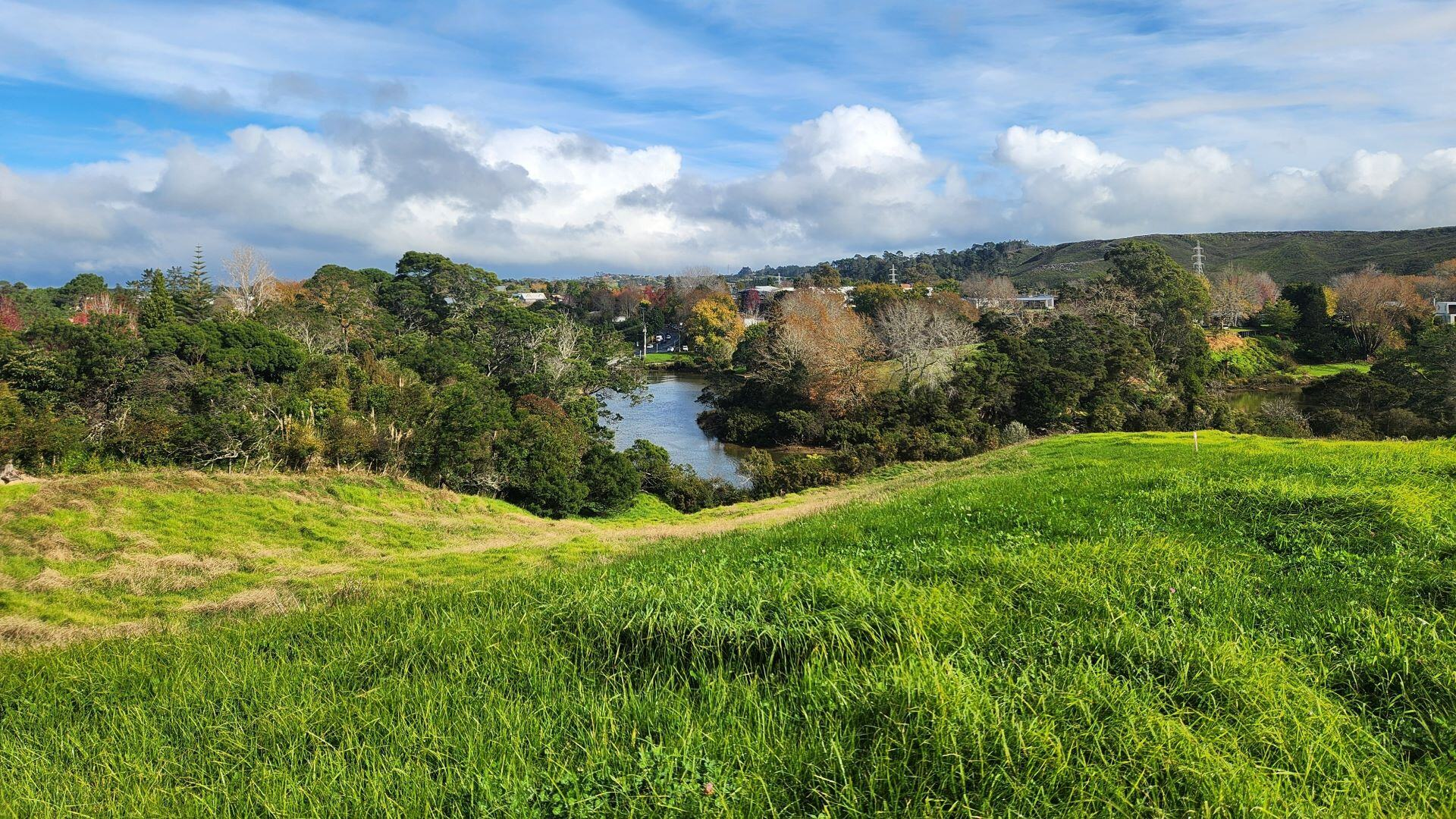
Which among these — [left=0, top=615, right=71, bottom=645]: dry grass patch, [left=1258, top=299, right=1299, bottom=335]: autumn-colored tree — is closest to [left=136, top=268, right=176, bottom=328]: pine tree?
[left=0, top=615, right=71, bottom=645]: dry grass patch

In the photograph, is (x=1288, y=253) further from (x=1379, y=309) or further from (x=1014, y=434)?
(x=1014, y=434)

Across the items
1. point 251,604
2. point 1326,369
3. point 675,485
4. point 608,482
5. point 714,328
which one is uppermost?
point 714,328

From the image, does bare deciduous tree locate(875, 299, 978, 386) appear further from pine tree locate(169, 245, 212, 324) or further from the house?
the house

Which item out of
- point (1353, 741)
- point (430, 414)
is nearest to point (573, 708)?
point (1353, 741)

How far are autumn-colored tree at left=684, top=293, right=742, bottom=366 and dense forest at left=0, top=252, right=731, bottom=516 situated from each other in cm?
3618

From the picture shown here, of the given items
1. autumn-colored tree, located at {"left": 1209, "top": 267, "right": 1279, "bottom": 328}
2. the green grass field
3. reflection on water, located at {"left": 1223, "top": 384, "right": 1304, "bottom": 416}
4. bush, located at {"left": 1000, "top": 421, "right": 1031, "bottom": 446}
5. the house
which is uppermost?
the house

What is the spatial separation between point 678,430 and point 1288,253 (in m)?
136

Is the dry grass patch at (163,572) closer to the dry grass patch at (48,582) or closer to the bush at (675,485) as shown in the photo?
the dry grass patch at (48,582)

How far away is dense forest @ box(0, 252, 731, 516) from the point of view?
22.4 metres

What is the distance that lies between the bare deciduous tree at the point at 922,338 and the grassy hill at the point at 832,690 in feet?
120

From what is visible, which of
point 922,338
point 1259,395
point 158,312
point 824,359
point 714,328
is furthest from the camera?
point 714,328

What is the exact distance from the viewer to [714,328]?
80750mm

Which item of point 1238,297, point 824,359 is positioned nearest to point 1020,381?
point 824,359

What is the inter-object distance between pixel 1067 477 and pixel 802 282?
10309cm
